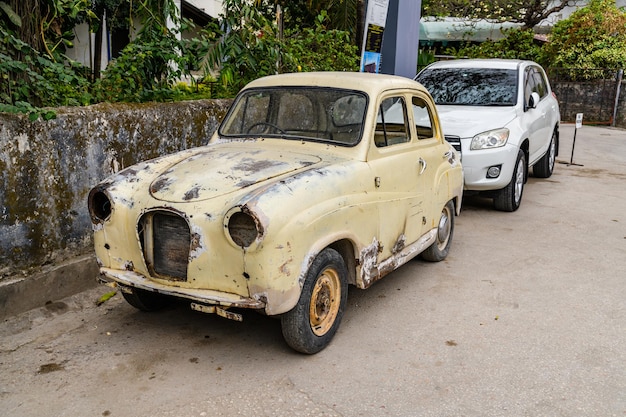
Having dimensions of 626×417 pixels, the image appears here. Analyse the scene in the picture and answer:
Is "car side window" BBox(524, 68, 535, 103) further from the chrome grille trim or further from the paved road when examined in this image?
the paved road

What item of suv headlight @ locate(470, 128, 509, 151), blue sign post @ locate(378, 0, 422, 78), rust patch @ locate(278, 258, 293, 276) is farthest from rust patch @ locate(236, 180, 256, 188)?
blue sign post @ locate(378, 0, 422, 78)

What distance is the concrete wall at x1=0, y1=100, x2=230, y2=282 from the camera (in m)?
4.73

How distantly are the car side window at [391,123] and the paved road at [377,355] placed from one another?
52.8 inches

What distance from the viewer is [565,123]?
21.3 meters

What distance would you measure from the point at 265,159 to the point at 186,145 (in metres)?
2.30

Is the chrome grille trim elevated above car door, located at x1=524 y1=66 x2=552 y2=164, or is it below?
below

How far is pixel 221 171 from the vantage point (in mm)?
4188

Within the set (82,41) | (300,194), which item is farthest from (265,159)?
(82,41)

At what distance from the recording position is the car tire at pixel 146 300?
4.61m

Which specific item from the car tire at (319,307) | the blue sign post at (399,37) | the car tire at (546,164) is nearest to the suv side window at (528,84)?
the car tire at (546,164)

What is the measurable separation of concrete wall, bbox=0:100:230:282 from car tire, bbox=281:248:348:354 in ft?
7.63

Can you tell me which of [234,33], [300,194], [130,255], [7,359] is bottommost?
[7,359]

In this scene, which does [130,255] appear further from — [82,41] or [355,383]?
[82,41]

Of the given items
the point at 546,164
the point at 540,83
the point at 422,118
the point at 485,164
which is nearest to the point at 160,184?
the point at 422,118
